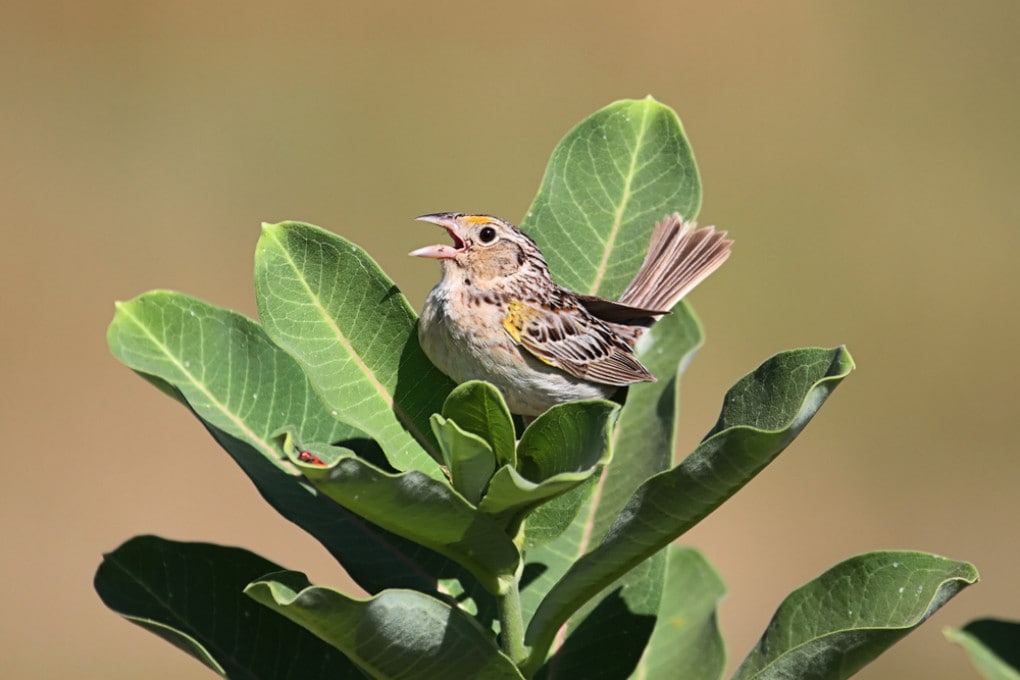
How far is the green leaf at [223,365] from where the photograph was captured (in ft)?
7.44

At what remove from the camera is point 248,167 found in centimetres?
1352

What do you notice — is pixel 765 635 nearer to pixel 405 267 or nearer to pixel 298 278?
pixel 298 278

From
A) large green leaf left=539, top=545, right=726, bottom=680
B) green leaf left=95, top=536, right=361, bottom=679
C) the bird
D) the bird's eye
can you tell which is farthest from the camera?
the bird's eye

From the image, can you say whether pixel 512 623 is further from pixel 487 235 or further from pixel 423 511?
pixel 487 235

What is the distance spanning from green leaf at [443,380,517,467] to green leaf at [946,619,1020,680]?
0.82 meters

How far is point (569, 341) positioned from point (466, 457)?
5.02 ft

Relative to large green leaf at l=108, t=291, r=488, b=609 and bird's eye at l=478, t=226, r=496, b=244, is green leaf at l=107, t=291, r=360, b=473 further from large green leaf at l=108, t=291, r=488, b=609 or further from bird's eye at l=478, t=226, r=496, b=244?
bird's eye at l=478, t=226, r=496, b=244

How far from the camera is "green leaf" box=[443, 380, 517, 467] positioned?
1984 mm

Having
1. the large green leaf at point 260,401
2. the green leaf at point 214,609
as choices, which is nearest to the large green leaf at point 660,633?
the large green leaf at point 260,401

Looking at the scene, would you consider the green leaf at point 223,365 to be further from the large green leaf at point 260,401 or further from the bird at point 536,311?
the bird at point 536,311

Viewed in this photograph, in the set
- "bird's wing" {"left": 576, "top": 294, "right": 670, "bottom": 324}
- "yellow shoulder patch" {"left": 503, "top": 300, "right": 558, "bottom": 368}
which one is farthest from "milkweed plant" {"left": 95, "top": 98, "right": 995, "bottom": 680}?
"yellow shoulder patch" {"left": 503, "top": 300, "right": 558, "bottom": 368}

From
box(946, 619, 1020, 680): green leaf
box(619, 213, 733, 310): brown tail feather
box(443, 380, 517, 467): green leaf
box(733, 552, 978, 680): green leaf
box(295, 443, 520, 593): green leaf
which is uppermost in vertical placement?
box(619, 213, 733, 310): brown tail feather

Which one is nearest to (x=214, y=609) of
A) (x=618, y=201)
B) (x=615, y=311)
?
(x=618, y=201)

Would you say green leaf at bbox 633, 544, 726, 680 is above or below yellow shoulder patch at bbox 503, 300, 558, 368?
below
